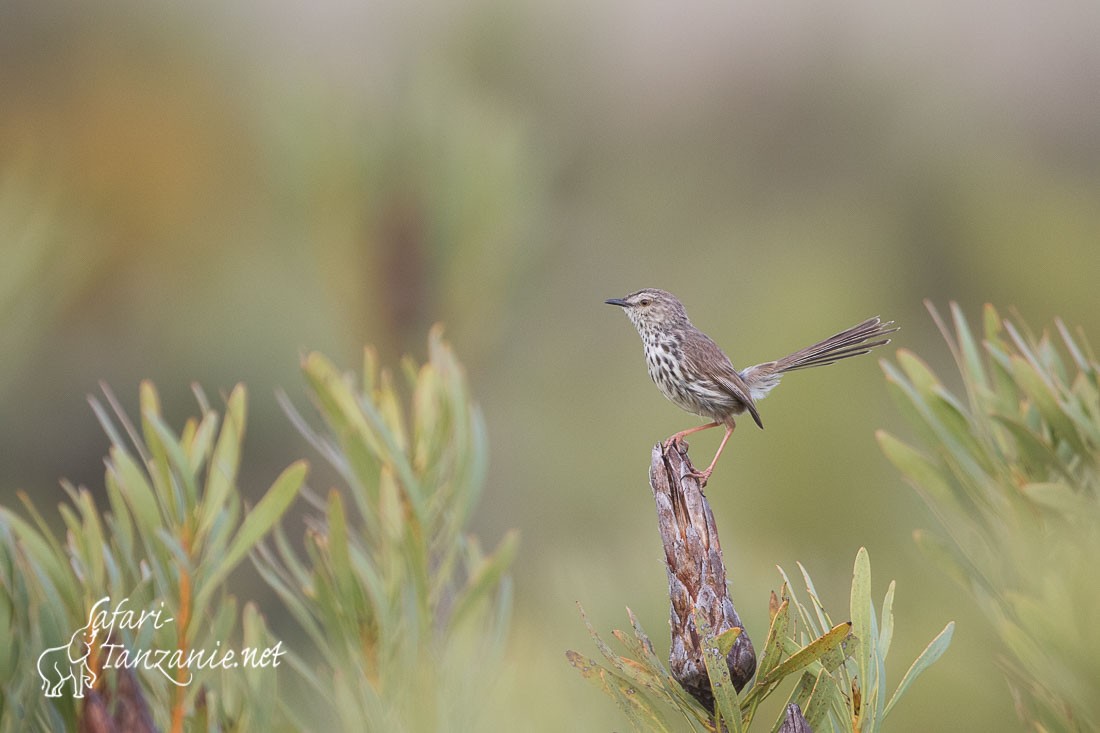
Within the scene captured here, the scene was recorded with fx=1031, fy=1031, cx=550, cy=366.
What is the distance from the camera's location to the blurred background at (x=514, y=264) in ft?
4.51

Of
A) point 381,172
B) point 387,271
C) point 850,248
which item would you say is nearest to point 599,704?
point 387,271

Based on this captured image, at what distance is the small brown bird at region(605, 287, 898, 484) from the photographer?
163 cm

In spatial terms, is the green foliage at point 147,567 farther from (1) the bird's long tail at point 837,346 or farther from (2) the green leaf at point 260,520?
(1) the bird's long tail at point 837,346

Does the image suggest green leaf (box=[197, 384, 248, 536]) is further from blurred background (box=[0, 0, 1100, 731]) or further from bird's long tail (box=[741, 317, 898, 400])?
bird's long tail (box=[741, 317, 898, 400])

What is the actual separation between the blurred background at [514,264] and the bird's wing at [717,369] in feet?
0.44

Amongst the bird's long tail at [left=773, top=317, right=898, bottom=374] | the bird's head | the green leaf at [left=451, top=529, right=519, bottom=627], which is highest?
the bird's head

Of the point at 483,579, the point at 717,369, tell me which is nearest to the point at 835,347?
the point at 717,369

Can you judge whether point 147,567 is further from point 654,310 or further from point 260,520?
point 654,310

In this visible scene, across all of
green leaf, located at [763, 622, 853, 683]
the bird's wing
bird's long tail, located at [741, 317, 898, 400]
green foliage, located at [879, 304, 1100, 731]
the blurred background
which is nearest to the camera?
green leaf, located at [763, 622, 853, 683]

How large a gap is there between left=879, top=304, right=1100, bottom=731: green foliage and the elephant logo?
51 cm

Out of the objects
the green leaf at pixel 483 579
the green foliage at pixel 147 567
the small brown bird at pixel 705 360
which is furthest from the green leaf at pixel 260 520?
the small brown bird at pixel 705 360

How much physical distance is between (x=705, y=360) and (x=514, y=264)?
1.16 feet

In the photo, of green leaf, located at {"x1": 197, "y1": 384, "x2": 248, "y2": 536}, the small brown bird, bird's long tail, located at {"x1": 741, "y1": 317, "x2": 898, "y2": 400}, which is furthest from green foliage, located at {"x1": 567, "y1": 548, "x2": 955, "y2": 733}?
bird's long tail, located at {"x1": 741, "y1": 317, "x2": 898, "y2": 400}

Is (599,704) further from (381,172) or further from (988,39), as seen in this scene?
(988,39)
